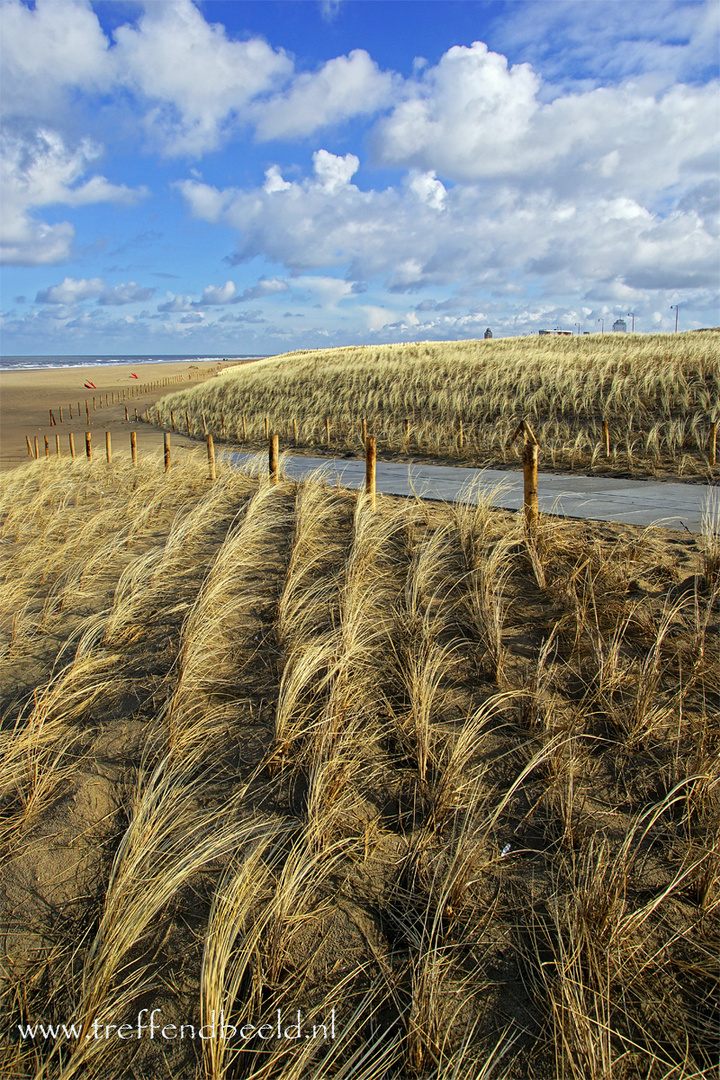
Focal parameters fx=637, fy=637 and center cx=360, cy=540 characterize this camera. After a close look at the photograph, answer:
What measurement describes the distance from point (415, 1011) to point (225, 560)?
3756 mm

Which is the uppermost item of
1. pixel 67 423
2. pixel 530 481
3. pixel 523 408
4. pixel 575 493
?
pixel 67 423

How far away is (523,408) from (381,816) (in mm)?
15022

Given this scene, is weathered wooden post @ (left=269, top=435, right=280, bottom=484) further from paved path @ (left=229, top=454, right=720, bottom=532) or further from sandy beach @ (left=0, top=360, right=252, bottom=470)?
sandy beach @ (left=0, top=360, right=252, bottom=470)

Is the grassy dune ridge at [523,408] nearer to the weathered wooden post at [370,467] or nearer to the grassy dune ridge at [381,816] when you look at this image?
the weathered wooden post at [370,467]

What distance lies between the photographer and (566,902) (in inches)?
91.7

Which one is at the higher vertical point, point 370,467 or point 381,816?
point 370,467

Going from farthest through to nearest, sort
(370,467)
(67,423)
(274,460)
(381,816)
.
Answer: (67,423), (274,460), (370,467), (381,816)

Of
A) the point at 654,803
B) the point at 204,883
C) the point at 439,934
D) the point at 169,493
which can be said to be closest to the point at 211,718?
the point at 204,883

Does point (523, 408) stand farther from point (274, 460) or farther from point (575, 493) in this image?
point (274, 460)

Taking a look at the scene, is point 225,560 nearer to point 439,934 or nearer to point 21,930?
point 21,930

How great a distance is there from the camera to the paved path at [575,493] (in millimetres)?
6066

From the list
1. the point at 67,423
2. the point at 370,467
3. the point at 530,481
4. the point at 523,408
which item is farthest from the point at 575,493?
the point at 67,423

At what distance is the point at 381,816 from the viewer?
2820 millimetres

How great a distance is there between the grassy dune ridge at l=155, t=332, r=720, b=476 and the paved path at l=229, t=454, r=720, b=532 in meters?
2.05
